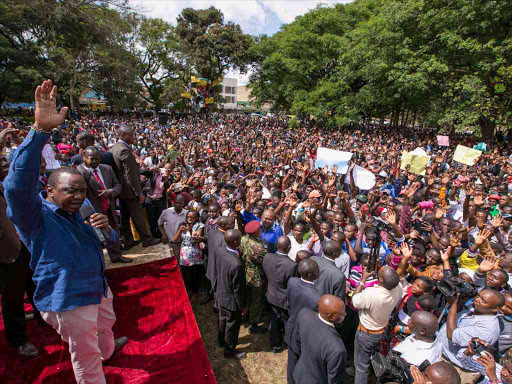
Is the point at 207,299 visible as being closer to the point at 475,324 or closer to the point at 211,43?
the point at 475,324

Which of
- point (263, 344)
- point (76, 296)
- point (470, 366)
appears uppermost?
point (76, 296)

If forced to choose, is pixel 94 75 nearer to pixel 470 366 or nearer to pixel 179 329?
pixel 179 329

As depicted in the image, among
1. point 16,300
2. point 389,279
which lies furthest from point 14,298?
point 389,279

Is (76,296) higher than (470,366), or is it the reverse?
(76,296)

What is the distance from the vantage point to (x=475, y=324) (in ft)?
8.45

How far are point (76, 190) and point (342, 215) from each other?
12.5 ft

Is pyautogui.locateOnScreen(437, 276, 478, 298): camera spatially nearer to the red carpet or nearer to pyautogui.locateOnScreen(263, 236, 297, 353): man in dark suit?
pyautogui.locateOnScreen(263, 236, 297, 353): man in dark suit

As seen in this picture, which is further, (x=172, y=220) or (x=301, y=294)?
(x=172, y=220)

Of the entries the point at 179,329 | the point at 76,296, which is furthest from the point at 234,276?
the point at 76,296

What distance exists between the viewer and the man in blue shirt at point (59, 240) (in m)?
1.55

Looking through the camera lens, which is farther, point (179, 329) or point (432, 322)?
point (179, 329)

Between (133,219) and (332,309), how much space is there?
10.3 ft

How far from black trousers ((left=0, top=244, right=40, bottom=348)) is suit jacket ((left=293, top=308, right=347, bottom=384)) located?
2.36 m

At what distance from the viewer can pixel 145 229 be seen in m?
4.32
